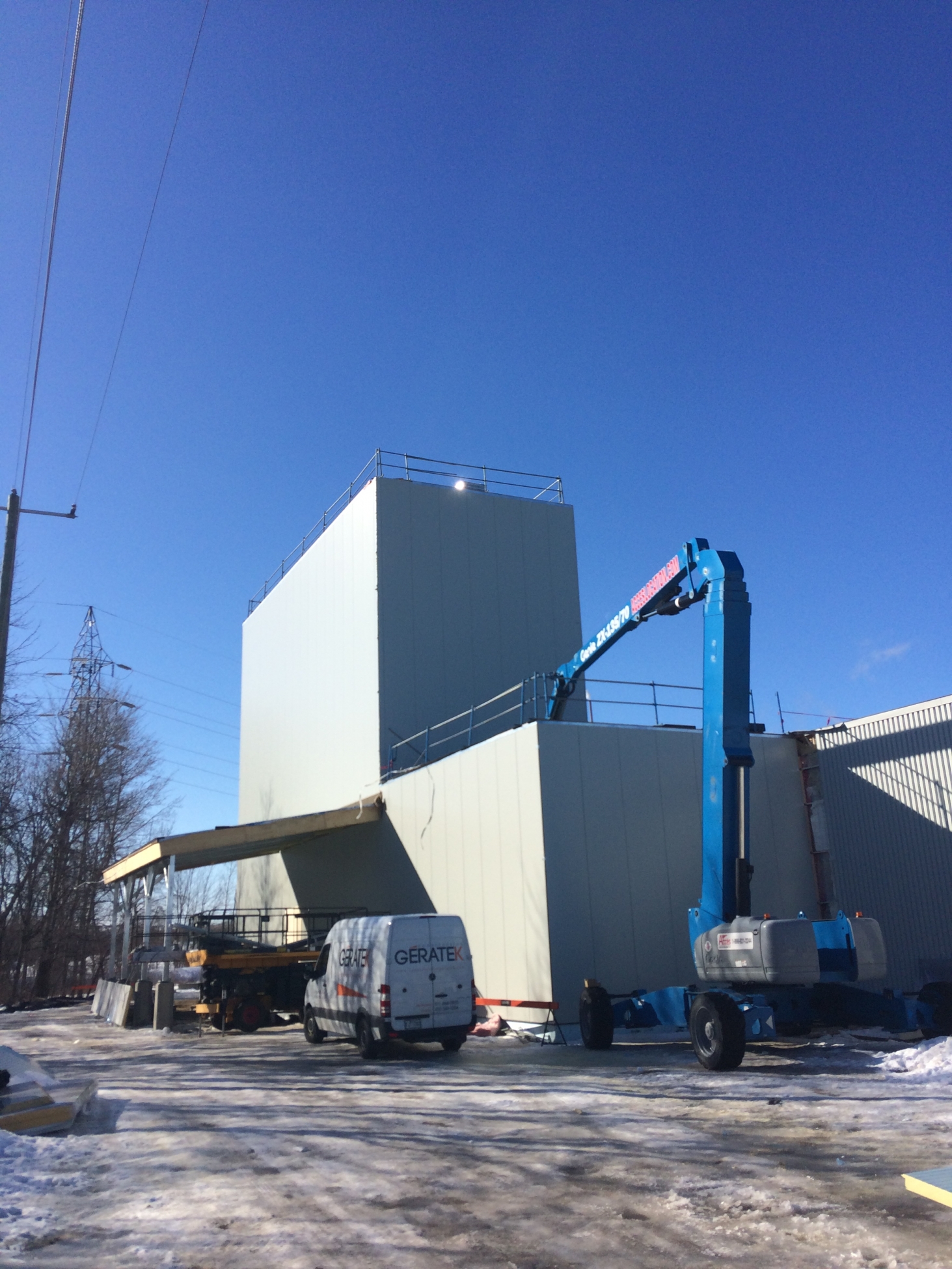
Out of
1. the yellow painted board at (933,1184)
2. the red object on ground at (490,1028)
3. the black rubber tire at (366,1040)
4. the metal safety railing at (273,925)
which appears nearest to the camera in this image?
the yellow painted board at (933,1184)

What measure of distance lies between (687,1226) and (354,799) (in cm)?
2129

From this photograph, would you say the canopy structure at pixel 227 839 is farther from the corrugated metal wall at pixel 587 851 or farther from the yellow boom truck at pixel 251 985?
the corrugated metal wall at pixel 587 851

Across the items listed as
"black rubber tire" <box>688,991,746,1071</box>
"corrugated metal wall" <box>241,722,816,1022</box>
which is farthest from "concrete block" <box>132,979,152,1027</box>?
"black rubber tire" <box>688,991,746,1071</box>

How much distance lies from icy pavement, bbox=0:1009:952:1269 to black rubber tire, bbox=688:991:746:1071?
320 millimetres

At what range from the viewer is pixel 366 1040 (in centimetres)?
1493

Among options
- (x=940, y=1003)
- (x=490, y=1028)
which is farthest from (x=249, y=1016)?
(x=940, y=1003)

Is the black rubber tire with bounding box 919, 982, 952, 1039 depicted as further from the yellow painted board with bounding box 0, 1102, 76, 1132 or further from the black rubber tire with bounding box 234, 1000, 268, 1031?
the black rubber tire with bounding box 234, 1000, 268, 1031

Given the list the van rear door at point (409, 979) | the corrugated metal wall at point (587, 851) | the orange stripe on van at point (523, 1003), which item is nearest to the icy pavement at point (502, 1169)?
the van rear door at point (409, 979)

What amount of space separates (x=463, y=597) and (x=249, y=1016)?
504 inches

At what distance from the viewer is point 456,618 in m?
27.2

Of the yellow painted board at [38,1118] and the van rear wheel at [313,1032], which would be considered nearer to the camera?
the yellow painted board at [38,1118]

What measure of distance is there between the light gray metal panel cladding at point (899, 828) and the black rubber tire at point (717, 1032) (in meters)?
6.67

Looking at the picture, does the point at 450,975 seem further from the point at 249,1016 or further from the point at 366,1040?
the point at 249,1016

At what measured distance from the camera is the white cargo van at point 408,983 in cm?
1447
